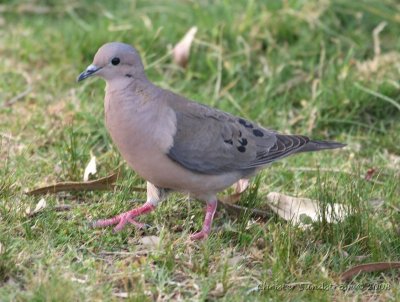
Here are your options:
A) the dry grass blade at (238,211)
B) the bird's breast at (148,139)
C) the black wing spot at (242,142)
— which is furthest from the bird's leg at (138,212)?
the black wing spot at (242,142)

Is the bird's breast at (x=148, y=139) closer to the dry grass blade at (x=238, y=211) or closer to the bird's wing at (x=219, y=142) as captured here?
the bird's wing at (x=219, y=142)

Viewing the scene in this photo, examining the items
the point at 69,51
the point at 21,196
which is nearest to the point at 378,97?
the point at 69,51

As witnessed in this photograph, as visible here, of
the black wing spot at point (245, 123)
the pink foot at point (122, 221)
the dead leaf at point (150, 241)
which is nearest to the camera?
the dead leaf at point (150, 241)

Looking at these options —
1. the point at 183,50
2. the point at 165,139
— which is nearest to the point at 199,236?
the point at 165,139

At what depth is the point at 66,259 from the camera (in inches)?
158

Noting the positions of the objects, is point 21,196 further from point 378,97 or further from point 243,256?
point 378,97

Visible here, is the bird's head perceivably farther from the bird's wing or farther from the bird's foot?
the bird's foot

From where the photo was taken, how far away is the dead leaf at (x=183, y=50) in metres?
6.78

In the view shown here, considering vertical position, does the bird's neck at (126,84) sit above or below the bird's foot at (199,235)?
above

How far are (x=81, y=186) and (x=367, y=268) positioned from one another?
5.31 feet

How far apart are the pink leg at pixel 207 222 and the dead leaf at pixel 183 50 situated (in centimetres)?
244

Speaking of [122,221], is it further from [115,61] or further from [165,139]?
[115,61]

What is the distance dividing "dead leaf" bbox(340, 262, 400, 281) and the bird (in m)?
0.74

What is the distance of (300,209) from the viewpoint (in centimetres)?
475
